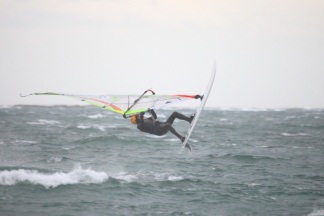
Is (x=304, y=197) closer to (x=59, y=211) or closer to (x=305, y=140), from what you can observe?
(x=59, y=211)

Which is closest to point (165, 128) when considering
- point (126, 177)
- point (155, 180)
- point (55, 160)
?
point (155, 180)

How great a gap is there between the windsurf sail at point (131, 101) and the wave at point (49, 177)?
4.78 metres

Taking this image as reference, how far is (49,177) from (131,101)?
6.33 metres

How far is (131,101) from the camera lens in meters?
11.9

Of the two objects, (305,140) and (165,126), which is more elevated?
(165,126)

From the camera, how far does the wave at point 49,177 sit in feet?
50.2

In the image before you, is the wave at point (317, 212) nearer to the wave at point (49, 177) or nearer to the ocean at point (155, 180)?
the ocean at point (155, 180)

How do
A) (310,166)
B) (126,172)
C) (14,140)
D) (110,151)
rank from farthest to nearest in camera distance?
(14,140) < (110,151) < (310,166) < (126,172)

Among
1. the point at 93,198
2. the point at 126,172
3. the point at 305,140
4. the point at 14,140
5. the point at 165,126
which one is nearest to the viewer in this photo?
the point at 165,126

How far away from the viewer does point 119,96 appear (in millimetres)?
12125

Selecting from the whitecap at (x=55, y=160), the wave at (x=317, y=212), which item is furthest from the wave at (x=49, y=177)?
the wave at (x=317, y=212)

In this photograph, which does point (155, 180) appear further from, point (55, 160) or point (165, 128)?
Result: point (55, 160)

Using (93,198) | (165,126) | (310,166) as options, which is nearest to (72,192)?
(93,198)

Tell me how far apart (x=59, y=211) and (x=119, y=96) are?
4.19 metres
